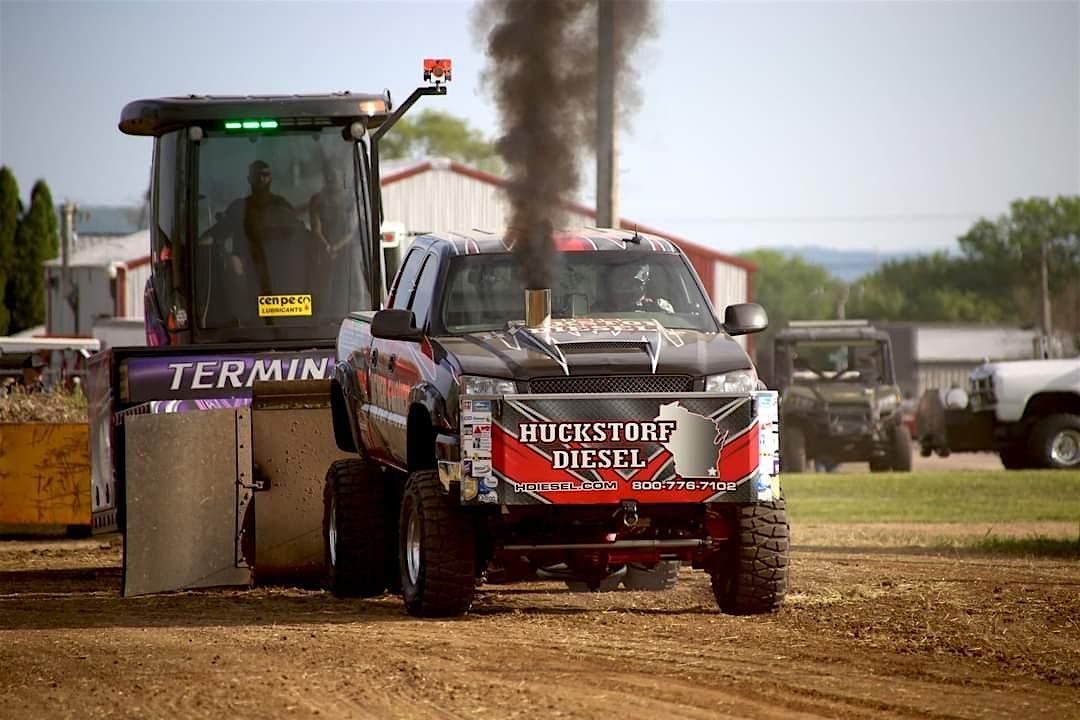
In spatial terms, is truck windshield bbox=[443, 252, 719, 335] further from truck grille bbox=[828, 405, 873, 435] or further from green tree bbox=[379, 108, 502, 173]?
green tree bbox=[379, 108, 502, 173]

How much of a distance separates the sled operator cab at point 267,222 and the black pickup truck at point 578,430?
15.9 feet

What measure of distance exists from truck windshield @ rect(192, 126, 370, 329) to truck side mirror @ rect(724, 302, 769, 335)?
19.2ft

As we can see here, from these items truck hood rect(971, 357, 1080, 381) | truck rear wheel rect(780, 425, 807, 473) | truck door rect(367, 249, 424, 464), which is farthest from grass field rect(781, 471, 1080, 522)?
truck door rect(367, 249, 424, 464)

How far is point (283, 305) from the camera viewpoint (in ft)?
55.3

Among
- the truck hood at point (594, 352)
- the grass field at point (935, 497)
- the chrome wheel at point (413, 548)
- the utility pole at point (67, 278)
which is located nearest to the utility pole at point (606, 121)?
the truck hood at point (594, 352)

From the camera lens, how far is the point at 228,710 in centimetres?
805

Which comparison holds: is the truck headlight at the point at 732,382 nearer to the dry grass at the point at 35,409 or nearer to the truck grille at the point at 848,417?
the dry grass at the point at 35,409

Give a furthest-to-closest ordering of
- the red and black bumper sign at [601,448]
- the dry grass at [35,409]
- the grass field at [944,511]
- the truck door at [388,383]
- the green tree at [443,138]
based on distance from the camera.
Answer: the green tree at [443,138] → the dry grass at [35,409] → the grass field at [944,511] → the truck door at [388,383] → the red and black bumper sign at [601,448]

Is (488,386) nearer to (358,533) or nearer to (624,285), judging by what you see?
(624,285)

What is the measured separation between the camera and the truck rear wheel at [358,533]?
1248 centimetres

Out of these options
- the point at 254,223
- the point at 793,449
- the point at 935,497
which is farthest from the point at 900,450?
the point at 254,223

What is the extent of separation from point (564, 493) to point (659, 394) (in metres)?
0.72

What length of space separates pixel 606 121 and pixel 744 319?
553cm

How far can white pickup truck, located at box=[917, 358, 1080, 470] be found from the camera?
96.5 ft
